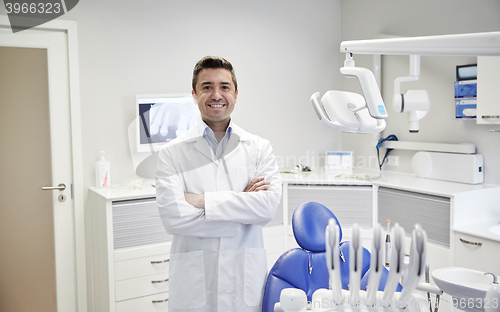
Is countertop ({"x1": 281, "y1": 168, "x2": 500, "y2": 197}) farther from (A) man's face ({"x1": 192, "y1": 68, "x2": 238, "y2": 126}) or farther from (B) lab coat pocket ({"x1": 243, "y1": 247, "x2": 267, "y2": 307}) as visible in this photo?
(A) man's face ({"x1": 192, "y1": 68, "x2": 238, "y2": 126})

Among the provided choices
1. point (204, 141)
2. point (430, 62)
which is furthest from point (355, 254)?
point (430, 62)

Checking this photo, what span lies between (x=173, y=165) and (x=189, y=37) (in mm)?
1756

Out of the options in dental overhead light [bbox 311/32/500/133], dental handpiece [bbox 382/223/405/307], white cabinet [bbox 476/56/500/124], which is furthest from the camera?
white cabinet [bbox 476/56/500/124]

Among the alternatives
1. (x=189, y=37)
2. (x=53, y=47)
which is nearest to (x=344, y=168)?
(x=189, y=37)

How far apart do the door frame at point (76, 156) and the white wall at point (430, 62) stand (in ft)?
7.72

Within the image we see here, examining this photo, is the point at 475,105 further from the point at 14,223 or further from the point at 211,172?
the point at 14,223

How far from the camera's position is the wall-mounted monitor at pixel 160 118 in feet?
10.3

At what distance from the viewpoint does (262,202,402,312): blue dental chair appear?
184 cm

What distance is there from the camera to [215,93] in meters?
1.86

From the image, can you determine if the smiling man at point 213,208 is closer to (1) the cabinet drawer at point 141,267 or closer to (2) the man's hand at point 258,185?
(2) the man's hand at point 258,185

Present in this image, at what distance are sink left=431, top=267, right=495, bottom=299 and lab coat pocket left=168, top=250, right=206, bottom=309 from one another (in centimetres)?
92

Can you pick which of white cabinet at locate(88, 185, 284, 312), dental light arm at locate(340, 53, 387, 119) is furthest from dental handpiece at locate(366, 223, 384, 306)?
white cabinet at locate(88, 185, 284, 312)

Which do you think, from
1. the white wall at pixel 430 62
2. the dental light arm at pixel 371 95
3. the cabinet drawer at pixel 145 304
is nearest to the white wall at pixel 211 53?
the white wall at pixel 430 62

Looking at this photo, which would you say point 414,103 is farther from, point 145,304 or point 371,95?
point 145,304
